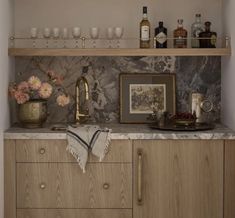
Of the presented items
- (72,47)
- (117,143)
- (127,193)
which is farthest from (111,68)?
(127,193)

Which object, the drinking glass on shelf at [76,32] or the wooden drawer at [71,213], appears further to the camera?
the drinking glass on shelf at [76,32]

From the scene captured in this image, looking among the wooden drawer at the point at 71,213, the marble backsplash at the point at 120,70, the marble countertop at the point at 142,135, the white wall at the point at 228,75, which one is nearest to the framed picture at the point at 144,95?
the marble backsplash at the point at 120,70

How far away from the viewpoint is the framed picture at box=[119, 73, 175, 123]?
3.72m

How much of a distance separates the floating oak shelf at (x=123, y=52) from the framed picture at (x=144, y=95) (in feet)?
1.06

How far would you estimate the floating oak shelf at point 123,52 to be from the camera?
3428mm

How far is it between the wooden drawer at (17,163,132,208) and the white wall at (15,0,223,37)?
0.99 meters

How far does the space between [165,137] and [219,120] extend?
70cm

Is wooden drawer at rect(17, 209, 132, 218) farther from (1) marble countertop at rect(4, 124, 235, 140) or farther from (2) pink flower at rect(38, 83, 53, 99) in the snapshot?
(2) pink flower at rect(38, 83, 53, 99)

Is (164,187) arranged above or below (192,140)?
below

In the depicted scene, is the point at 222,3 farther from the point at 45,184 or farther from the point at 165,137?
the point at 45,184

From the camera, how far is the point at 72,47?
3715 mm

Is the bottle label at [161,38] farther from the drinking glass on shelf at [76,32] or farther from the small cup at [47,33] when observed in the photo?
the small cup at [47,33]

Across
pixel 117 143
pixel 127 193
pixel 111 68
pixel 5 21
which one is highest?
pixel 5 21

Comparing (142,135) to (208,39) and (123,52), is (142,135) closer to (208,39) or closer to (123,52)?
(123,52)
